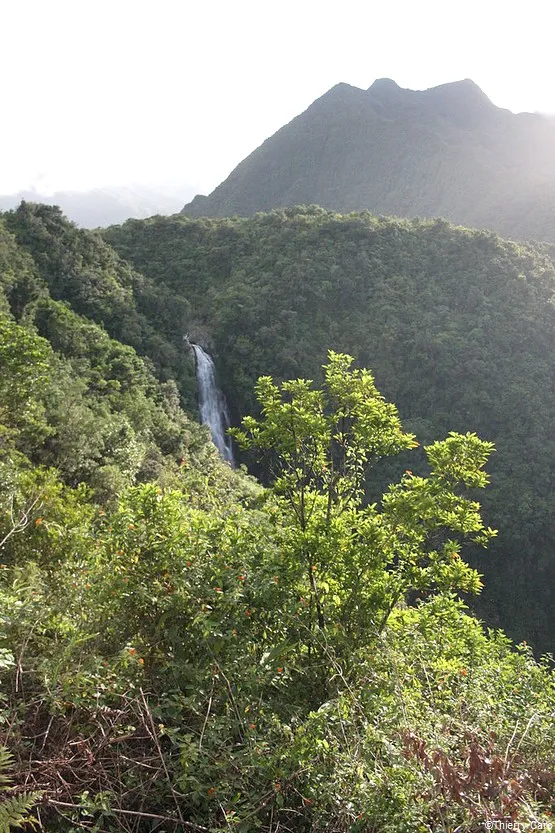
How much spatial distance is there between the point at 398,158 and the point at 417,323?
225 feet

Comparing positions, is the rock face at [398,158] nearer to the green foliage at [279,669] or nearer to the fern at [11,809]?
the green foliage at [279,669]

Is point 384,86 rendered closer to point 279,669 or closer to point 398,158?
point 398,158

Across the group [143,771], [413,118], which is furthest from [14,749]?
[413,118]

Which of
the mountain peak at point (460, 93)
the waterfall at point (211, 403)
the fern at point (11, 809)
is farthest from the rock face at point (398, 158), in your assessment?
the fern at point (11, 809)

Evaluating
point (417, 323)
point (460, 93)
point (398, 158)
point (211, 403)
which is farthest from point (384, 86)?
point (211, 403)

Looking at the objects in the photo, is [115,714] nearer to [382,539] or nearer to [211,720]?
[211,720]

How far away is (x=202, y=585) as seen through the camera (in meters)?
3.04

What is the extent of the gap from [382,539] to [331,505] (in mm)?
647

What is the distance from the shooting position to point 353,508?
180 inches

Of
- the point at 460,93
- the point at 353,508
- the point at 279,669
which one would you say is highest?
the point at 460,93

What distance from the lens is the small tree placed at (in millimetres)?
3779

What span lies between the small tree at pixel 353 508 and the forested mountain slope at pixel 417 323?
2422 centimetres

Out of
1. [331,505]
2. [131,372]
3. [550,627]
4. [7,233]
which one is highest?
[7,233]

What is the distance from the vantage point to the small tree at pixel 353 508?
3.78 meters
